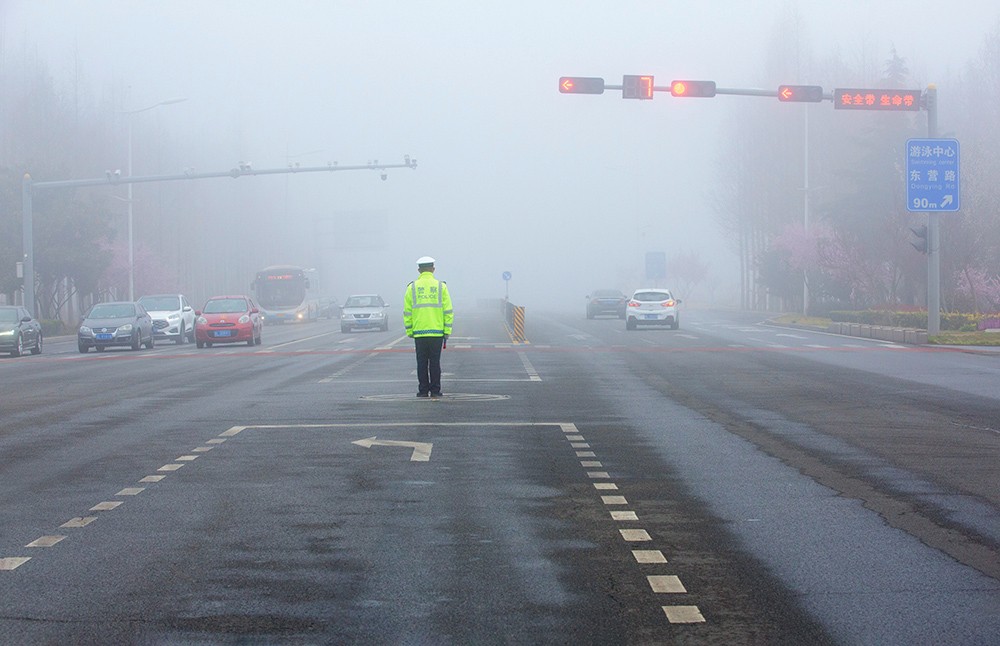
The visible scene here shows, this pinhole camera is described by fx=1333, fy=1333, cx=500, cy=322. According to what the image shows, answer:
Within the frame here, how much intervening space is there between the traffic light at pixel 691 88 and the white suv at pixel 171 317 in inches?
821

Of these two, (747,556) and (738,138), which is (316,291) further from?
(747,556)

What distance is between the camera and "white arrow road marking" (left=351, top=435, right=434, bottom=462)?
11.6 meters

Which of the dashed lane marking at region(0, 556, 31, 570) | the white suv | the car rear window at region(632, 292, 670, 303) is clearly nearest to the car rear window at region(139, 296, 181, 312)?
the white suv

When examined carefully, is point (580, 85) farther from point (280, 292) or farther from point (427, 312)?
point (280, 292)

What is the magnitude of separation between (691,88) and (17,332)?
64.0 feet

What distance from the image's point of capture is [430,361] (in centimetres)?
1783

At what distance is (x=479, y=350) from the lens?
1304 inches

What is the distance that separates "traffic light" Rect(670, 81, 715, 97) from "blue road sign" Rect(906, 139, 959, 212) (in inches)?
314

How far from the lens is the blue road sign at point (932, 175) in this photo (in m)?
34.6

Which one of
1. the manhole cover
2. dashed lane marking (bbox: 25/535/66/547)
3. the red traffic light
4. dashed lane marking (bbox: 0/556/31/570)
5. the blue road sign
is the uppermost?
the red traffic light

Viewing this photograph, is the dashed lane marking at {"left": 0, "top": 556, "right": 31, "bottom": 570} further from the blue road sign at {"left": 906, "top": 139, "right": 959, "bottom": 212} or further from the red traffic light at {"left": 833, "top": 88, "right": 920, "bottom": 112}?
the blue road sign at {"left": 906, "top": 139, "right": 959, "bottom": 212}

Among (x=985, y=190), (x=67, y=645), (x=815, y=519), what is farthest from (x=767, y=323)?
(x=67, y=645)

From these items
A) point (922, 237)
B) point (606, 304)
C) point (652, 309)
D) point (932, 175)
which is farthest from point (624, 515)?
point (606, 304)

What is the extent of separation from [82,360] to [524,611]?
2809 centimetres
